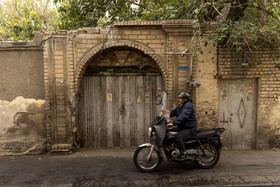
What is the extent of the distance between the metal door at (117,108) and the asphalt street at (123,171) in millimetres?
726

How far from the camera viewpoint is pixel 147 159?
4.89m

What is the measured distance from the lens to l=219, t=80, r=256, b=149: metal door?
21.5ft

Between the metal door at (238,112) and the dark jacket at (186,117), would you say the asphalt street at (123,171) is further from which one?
the dark jacket at (186,117)

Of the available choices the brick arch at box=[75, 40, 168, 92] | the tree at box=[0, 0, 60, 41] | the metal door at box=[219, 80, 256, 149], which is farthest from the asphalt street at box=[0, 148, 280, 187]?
the tree at box=[0, 0, 60, 41]

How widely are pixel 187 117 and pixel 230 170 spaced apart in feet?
5.02

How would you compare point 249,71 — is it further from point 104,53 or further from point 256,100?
point 104,53

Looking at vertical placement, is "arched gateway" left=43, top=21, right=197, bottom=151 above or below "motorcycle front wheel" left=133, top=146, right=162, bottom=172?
above

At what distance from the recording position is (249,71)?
6.35 m

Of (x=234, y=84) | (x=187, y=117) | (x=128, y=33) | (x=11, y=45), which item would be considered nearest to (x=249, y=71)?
(x=234, y=84)

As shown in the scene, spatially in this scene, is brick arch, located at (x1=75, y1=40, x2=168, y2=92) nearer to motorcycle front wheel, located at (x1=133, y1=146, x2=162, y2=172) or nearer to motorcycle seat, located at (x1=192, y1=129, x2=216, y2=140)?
motorcycle seat, located at (x1=192, y1=129, x2=216, y2=140)

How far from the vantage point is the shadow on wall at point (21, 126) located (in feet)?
20.4

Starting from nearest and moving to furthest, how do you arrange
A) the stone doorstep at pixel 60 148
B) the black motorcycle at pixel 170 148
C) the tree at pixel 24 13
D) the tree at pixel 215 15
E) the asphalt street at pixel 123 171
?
the asphalt street at pixel 123 171
the black motorcycle at pixel 170 148
the tree at pixel 215 15
the stone doorstep at pixel 60 148
the tree at pixel 24 13

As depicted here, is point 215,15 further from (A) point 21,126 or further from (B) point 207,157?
(A) point 21,126

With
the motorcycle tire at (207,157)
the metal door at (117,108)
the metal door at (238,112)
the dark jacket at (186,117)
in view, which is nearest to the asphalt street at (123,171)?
the motorcycle tire at (207,157)
